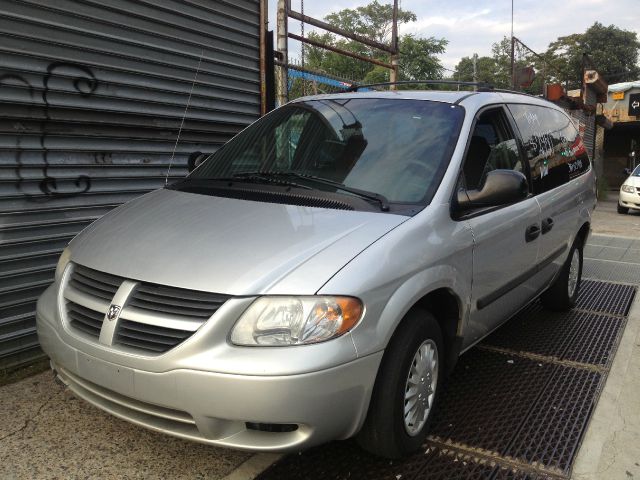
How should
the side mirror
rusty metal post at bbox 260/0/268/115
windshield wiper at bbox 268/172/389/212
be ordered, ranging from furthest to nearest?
rusty metal post at bbox 260/0/268/115 → the side mirror → windshield wiper at bbox 268/172/389/212

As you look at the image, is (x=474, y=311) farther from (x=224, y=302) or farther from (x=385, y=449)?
(x=224, y=302)

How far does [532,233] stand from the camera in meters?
3.69

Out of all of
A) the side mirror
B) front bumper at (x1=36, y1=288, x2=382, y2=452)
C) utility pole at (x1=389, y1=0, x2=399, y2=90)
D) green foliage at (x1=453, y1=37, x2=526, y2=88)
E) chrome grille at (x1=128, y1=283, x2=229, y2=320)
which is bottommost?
front bumper at (x1=36, y1=288, x2=382, y2=452)

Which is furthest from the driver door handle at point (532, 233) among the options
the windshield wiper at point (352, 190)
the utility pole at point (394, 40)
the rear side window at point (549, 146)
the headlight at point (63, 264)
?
the utility pole at point (394, 40)

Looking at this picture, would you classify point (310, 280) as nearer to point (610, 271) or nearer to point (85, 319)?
point (85, 319)

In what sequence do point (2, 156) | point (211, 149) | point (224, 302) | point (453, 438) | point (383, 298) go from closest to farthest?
1. point (224, 302)
2. point (383, 298)
3. point (453, 438)
4. point (2, 156)
5. point (211, 149)

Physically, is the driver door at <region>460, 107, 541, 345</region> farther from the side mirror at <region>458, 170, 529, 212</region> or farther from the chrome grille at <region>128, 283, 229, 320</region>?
the chrome grille at <region>128, 283, 229, 320</region>

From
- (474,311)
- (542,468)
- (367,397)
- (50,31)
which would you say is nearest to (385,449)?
(367,397)

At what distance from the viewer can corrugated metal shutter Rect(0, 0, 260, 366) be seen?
3762 millimetres

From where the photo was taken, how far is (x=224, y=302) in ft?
7.12

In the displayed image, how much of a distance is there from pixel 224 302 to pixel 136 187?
285cm

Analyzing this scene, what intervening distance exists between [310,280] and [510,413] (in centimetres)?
170

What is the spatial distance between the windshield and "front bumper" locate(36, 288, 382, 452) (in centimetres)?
106

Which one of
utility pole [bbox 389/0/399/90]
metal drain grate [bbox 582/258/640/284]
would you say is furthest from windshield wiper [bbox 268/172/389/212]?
utility pole [bbox 389/0/399/90]
